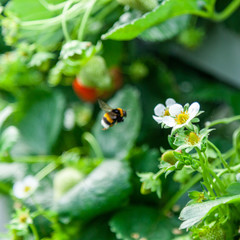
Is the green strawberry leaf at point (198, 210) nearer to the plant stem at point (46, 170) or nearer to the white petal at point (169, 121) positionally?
the white petal at point (169, 121)

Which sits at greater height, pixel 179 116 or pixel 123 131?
pixel 179 116

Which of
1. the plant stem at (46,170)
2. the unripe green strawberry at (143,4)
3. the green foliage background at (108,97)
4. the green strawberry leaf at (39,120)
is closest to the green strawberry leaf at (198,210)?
the green foliage background at (108,97)

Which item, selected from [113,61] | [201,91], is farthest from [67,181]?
[201,91]

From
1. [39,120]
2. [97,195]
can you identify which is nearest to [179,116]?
[97,195]

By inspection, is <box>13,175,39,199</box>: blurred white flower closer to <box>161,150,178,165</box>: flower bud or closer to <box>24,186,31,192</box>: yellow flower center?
<box>24,186,31,192</box>: yellow flower center

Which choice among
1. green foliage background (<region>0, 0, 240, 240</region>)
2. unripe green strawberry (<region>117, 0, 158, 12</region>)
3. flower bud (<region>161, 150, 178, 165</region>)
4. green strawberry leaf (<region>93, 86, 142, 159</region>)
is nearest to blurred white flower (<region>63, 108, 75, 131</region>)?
green foliage background (<region>0, 0, 240, 240</region>)

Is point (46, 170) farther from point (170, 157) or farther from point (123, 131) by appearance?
point (170, 157)

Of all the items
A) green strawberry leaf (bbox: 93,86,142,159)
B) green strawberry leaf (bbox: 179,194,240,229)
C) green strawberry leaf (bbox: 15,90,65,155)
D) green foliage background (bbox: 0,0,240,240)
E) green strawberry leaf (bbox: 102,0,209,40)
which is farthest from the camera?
green strawberry leaf (bbox: 15,90,65,155)
